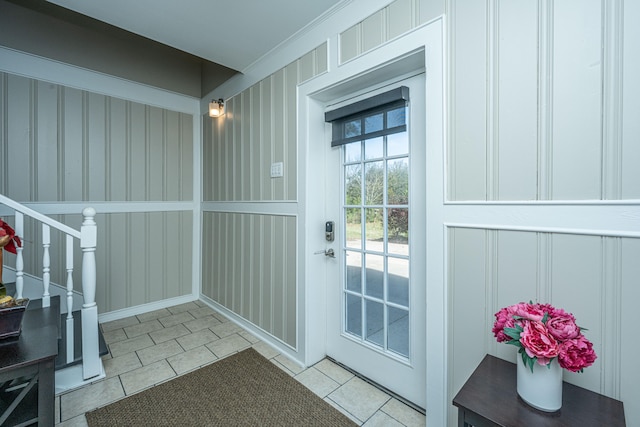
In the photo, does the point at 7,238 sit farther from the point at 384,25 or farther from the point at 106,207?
the point at 384,25

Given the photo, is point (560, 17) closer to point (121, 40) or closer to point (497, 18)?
point (497, 18)

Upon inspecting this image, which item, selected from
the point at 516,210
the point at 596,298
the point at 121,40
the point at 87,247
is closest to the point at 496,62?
the point at 516,210

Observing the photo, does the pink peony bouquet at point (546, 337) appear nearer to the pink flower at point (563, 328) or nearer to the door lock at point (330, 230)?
the pink flower at point (563, 328)

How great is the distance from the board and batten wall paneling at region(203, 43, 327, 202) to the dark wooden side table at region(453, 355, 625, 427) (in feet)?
5.32

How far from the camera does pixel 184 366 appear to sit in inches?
84.9

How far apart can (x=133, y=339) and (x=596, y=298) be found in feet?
10.6

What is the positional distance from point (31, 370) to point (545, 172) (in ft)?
7.85

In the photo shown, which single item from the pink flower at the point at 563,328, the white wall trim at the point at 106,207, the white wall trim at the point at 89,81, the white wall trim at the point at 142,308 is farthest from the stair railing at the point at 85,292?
the pink flower at the point at 563,328

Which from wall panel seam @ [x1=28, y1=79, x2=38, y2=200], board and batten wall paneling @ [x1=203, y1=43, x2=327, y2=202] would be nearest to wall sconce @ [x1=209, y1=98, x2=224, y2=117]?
board and batten wall paneling @ [x1=203, y1=43, x2=327, y2=202]

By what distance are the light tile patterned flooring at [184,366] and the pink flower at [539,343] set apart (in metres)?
0.98

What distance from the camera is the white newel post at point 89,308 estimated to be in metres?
1.95

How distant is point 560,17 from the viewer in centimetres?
111

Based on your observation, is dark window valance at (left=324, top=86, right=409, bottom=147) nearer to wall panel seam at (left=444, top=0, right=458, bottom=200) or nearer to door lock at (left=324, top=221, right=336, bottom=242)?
wall panel seam at (left=444, top=0, right=458, bottom=200)

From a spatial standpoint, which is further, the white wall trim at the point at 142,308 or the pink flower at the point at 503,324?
the white wall trim at the point at 142,308
